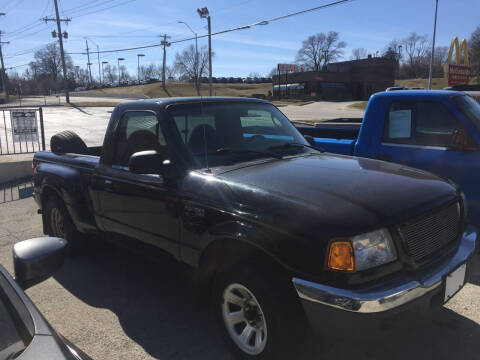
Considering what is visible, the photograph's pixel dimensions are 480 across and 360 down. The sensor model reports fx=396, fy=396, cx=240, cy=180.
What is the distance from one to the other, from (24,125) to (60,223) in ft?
21.5

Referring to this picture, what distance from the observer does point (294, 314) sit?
2324 mm

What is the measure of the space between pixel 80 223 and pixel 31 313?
291 centimetres

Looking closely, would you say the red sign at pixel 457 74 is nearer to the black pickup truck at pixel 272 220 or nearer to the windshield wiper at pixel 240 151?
the black pickup truck at pixel 272 220

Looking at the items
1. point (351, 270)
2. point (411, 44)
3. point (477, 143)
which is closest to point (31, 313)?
point (351, 270)

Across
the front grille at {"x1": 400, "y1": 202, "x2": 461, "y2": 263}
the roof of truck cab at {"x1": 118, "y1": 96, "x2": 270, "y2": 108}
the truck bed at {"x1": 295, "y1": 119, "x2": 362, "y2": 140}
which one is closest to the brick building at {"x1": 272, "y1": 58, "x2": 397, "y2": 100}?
the truck bed at {"x1": 295, "y1": 119, "x2": 362, "y2": 140}

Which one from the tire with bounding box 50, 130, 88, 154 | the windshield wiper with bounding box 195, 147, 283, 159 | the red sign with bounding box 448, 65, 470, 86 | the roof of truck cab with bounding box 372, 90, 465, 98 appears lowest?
the tire with bounding box 50, 130, 88, 154

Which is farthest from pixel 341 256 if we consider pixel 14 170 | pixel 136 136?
pixel 14 170

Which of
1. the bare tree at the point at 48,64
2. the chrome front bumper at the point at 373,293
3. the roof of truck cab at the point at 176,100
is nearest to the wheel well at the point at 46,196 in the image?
the roof of truck cab at the point at 176,100

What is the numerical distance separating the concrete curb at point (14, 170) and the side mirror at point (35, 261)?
857cm

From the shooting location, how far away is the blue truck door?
14.3 feet

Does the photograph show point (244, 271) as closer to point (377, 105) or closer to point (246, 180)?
point (246, 180)

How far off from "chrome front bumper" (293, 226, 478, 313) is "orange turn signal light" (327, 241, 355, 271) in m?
0.12

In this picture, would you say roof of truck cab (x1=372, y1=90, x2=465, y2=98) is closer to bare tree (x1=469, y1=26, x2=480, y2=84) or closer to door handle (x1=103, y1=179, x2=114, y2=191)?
door handle (x1=103, y1=179, x2=114, y2=191)

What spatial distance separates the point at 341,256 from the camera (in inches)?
86.0
